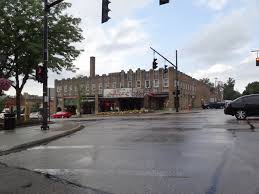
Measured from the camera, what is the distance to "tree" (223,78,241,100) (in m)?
162

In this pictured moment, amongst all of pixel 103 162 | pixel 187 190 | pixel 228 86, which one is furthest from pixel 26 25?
pixel 228 86

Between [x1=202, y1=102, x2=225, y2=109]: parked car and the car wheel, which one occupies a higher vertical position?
[x1=202, y1=102, x2=225, y2=109]: parked car

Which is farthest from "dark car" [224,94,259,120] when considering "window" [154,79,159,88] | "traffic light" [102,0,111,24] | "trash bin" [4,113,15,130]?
"window" [154,79,159,88]

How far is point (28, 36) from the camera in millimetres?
27094

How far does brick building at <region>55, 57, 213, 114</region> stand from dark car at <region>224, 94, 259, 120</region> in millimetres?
42658

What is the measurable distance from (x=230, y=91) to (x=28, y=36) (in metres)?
142

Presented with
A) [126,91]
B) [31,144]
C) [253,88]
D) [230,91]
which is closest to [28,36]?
[31,144]

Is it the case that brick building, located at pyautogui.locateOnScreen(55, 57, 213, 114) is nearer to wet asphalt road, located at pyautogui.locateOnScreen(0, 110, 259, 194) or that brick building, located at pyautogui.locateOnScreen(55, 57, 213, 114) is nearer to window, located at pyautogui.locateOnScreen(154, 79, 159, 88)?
window, located at pyautogui.locateOnScreen(154, 79, 159, 88)

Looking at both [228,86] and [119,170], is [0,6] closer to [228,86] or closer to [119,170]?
[119,170]

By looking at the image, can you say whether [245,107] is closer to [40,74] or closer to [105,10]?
[105,10]

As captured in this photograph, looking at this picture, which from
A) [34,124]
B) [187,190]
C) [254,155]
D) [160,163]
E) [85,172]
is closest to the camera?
[187,190]

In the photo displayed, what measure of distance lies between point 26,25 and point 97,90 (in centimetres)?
5546

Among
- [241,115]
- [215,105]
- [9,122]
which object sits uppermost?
[215,105]

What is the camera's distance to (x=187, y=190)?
746 cm
